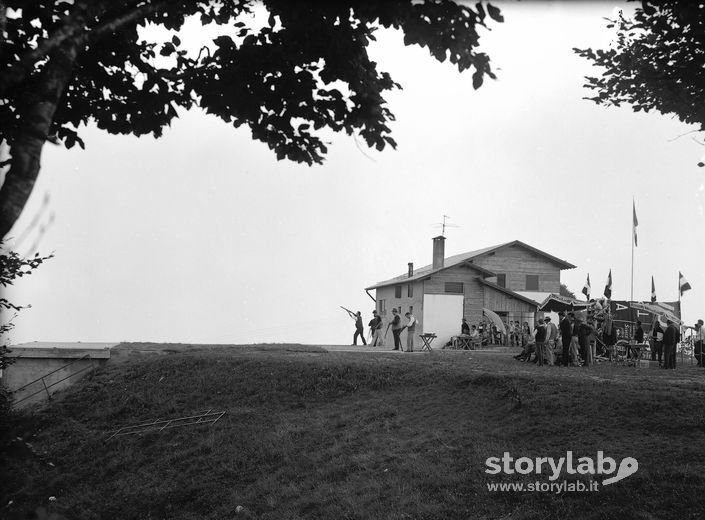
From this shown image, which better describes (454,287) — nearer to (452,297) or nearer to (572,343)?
(452,297)

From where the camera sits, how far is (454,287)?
1571 inches

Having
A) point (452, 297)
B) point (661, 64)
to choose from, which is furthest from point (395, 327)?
point (661, 64)

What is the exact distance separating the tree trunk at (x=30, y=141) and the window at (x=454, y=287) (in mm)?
37276

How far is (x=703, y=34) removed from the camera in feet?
25.0

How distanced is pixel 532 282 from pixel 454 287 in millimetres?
9754

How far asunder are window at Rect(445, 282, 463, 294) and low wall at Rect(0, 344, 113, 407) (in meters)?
24.9

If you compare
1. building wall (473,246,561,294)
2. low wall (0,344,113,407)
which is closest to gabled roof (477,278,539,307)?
building wall (473,246,561,294)

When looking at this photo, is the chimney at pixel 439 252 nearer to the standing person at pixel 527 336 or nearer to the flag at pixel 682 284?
the standing person at pixel 527 336

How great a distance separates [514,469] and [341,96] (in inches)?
274

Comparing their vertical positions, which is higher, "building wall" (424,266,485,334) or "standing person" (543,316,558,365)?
"building wall" (424,266,485,334)

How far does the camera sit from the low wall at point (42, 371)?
65.7 ft

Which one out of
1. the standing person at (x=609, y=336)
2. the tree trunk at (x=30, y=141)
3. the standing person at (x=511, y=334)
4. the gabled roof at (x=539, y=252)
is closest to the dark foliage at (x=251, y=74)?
the tree trunk at (x=30, y=141)

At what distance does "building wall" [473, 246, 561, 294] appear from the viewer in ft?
150

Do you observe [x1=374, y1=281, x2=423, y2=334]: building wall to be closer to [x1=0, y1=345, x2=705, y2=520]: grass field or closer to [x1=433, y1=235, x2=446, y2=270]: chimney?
[x1=433, y1=235, x2=446, y2=270]: chimney
